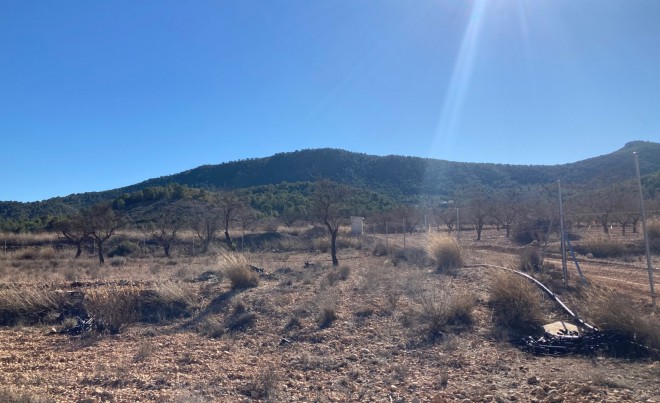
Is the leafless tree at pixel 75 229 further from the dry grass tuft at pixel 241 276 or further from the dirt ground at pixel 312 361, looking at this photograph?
the dirt ground at pixel 312 361

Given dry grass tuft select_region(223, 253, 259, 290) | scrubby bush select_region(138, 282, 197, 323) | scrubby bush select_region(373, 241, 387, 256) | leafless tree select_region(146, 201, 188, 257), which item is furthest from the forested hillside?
scrubby bush select_region(138, 282, 197, 323)

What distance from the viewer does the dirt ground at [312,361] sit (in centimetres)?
721

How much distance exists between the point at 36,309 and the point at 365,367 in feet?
32.7

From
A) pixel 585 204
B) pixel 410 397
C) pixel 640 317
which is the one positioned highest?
pixel 585 204

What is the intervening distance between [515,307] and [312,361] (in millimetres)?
4176

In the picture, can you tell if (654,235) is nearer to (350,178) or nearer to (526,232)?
(526,232)

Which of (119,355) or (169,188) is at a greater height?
(169,188)

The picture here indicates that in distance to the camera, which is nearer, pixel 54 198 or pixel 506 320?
pixel 506 320

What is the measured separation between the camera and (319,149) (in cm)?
10094

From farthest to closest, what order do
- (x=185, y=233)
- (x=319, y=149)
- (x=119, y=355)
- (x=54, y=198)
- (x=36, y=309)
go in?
(x=319, y=149) → (x=54, y=198) → (x=185, y=233) → (x=36, y=309) → (x=119, y=355)

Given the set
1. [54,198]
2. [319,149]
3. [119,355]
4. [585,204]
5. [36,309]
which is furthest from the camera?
[319,149]

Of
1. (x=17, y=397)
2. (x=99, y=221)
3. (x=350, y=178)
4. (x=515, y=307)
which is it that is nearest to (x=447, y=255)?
(x=515, y=307)

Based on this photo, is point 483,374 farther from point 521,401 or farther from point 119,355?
point 119,355

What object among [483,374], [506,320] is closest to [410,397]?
[483,374]
